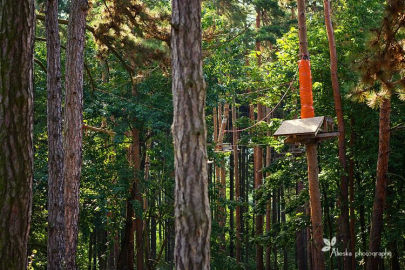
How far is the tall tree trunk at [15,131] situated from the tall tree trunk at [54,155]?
392 centimetres

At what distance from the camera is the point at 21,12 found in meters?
4.82

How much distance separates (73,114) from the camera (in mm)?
9570

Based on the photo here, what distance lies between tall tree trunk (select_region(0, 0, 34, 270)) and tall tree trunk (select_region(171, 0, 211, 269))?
5.30ft

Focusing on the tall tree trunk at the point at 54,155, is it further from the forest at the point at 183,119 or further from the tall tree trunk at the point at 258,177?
the tall tree trunk at the point at 258,177

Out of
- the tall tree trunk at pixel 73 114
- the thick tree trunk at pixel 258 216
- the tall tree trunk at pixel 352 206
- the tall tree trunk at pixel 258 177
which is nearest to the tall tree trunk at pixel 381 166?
the tall tree trunk at pixel 352 206

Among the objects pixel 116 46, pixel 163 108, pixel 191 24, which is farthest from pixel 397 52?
pixel 163 108

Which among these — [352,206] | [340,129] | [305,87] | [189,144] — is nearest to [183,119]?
[189,144]

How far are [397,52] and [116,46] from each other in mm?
6584

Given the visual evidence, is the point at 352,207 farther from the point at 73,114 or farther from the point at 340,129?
the point at 73,114

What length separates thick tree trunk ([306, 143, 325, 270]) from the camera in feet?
35.4

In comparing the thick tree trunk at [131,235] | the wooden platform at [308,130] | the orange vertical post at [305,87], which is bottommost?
the thick tree trunk at [131,235]

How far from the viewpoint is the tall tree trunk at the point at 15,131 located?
15.0ft

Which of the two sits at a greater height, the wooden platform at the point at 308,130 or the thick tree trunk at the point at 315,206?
the wooden platform at the point at 308,130

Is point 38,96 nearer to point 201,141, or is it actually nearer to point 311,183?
point 311,183
